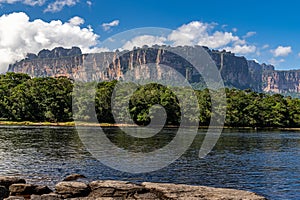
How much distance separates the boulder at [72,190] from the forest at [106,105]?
363ft

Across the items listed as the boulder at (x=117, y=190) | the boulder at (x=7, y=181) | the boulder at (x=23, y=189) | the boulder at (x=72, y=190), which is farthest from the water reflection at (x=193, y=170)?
the boulder at (x=117, y=190)

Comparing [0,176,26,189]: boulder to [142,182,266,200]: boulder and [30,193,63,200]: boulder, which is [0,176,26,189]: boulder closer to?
[30,193,63,200]: boulder

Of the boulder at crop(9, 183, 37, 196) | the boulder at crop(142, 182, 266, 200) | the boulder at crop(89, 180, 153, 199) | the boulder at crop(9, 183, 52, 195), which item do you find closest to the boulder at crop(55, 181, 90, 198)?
the boulder at crop(89, 180, 153, 199)

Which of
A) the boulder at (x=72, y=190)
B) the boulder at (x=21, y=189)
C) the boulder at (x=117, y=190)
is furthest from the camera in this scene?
the boulder at (x=21, y=189)

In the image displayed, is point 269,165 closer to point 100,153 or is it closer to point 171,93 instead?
point 100,153

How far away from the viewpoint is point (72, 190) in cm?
2717

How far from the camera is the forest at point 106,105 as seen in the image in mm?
139375

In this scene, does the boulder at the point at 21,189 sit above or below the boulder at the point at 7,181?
below

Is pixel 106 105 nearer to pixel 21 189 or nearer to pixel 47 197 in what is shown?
pixel 21 189

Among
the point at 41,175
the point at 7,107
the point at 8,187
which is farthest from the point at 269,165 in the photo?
the point at 7,107

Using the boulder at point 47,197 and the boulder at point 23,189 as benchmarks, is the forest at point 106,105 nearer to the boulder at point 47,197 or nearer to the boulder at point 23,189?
the boulder at point 23,189

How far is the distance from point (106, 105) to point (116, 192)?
116 m

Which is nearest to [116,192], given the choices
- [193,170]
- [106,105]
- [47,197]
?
[47,197]

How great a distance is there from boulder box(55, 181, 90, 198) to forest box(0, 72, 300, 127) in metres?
111
